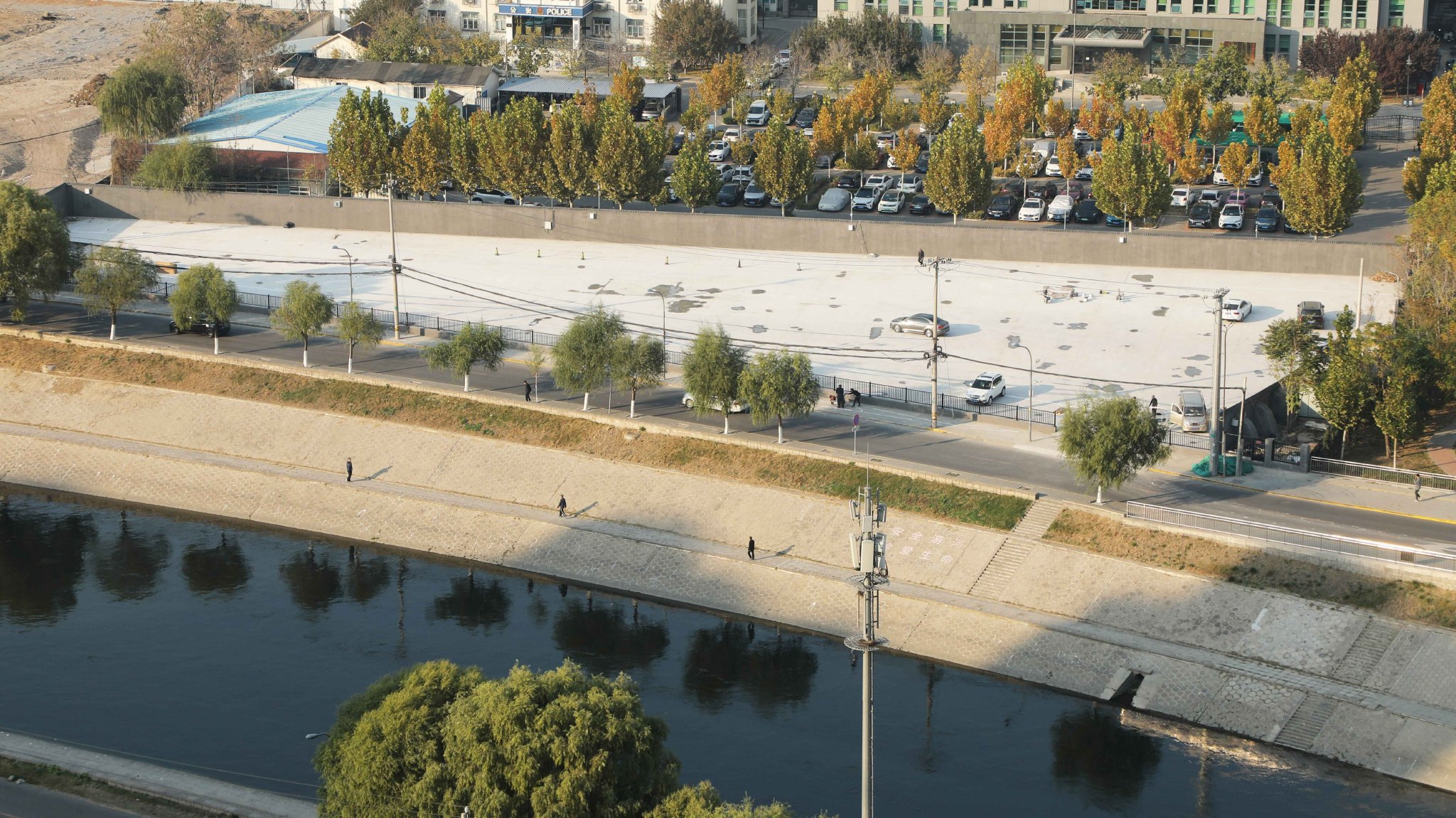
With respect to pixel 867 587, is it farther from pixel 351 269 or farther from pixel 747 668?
pixel 351 269

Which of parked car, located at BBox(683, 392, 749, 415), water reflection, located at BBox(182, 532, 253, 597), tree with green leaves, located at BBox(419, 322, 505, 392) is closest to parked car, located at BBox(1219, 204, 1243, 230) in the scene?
parked car, located at BBox(683, 392, 749, 415)

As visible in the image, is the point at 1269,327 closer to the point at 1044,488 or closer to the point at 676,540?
the point at 1044,488

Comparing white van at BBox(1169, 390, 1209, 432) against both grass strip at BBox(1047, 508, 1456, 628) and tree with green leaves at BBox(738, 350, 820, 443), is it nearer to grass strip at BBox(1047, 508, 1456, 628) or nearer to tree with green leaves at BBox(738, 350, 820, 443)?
grass strip at BBox(1047, 508, 1456, 628)

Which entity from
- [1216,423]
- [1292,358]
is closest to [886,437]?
[1216,423]

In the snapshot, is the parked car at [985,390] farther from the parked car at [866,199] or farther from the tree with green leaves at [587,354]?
the parked car at [866,199]

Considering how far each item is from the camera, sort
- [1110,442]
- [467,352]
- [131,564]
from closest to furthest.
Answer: [1110,442], [131,564], [467,352]

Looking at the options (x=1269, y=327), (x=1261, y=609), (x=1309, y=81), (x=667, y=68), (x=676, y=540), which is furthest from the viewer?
(x=667, y=68)

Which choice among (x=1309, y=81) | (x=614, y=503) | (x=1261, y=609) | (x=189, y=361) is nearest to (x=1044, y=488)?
(x=1261, y=609)

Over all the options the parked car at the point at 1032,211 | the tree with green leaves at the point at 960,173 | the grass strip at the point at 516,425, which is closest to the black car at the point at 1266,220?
the parked car at the point at 1032,211
